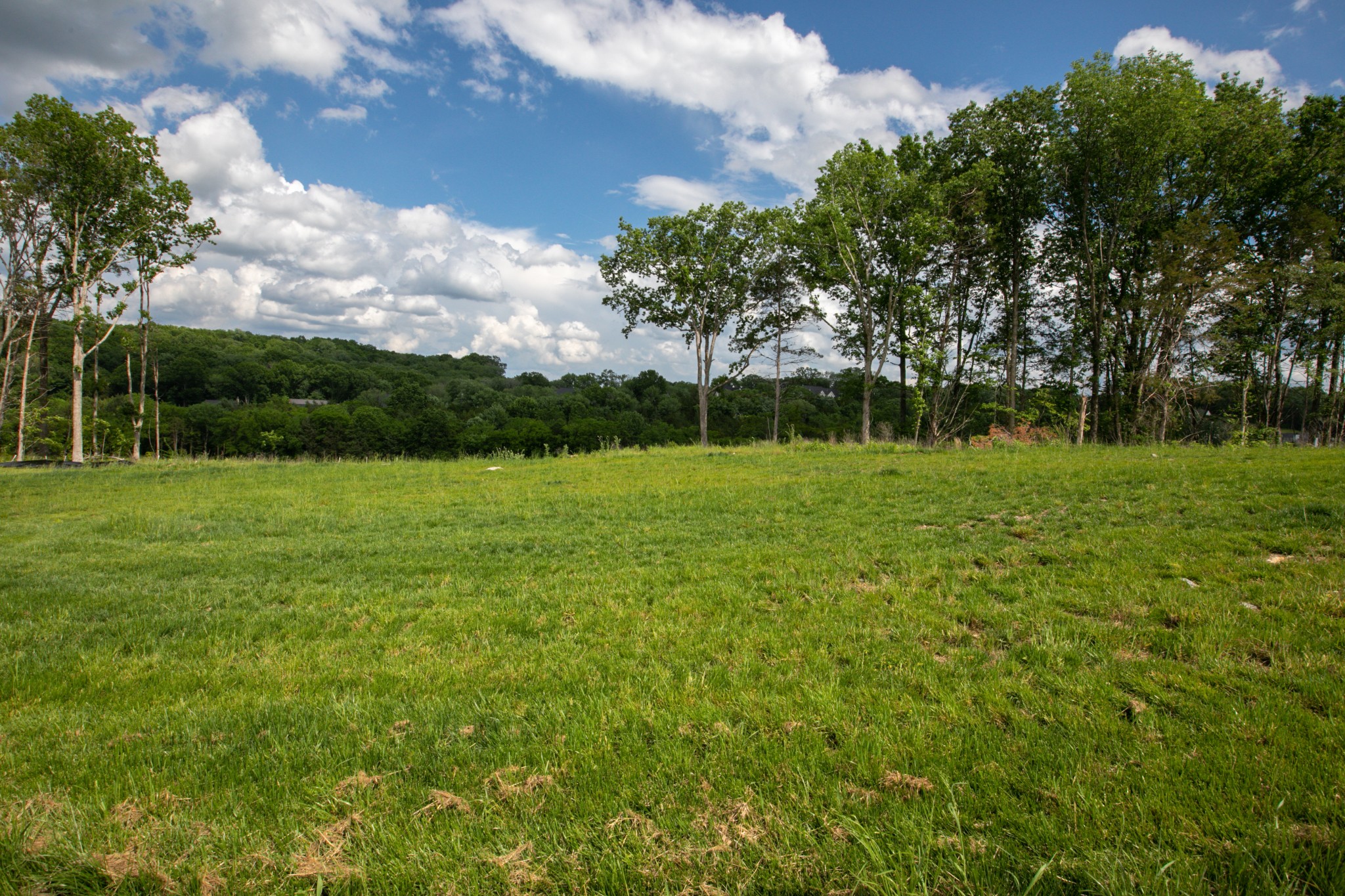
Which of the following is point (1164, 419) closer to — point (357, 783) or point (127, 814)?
point (357, 783)

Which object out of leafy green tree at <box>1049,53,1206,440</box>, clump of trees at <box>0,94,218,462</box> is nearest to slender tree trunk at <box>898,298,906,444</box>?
leafy green tree at <box>1049,53,1206,440</box>

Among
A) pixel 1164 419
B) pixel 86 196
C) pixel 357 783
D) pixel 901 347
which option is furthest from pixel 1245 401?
pixel 86 196

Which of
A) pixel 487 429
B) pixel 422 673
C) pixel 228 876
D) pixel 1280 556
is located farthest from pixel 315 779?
pixel 487 429

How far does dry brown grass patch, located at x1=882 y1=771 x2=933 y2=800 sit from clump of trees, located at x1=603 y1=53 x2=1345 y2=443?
69.1ft

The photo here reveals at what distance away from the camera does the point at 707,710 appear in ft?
11.3

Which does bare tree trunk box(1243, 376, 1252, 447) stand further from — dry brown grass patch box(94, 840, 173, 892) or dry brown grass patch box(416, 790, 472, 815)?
dry brown grass patch box(94, 840, 173, 892)

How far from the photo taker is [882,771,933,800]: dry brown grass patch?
8.63ft

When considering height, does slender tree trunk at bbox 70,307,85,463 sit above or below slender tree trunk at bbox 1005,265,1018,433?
below

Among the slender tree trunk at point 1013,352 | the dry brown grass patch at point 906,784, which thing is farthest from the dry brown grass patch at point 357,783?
the slender tree trunk at point 1013,352

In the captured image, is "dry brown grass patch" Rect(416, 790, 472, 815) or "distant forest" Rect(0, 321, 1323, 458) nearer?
"dry brown grass patch" Rect(416, 790, 472, 815)

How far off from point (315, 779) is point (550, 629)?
90.4 inches

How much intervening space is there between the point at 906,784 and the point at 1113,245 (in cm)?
2949

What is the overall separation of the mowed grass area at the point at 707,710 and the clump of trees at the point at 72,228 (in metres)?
21.7

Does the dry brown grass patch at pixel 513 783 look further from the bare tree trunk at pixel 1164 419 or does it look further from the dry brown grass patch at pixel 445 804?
the bare tree trunk at pixel 1164 419
